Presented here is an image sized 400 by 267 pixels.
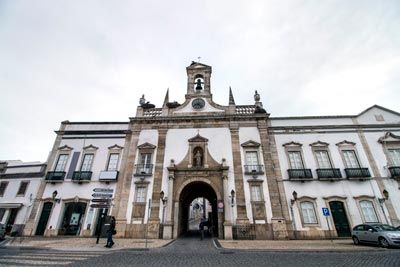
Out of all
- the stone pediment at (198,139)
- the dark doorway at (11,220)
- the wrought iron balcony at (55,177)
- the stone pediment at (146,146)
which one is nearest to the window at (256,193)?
the stone pediment at (198,139)

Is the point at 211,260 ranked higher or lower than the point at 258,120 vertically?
lower

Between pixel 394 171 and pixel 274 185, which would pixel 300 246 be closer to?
pixel 274 185

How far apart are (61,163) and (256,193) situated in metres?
18.4

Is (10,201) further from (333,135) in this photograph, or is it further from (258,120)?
(333,135)

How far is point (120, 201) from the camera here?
16.4 metres

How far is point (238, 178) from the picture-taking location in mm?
16422

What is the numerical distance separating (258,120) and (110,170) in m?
14.9

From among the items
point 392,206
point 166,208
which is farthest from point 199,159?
point 392,206

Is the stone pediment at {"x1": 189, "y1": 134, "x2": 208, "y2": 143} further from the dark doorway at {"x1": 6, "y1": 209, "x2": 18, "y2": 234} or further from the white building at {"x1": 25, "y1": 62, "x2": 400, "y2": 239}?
the dark doorway at {"x1": 6, "y1": 209, "x2": 18, "y2": 234}

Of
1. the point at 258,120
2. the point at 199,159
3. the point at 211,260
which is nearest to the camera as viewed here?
the point at 211,260

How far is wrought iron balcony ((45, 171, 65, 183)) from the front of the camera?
57.2ft

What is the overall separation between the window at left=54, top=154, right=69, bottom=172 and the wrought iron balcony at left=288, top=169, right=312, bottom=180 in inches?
821

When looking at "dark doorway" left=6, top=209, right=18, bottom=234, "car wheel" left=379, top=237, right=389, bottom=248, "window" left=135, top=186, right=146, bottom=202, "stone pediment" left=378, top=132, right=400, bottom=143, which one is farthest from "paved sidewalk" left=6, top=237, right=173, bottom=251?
"stone pediment" left=378, top=132, right=400, bottom=143

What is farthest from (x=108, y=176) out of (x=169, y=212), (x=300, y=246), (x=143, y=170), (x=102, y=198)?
(x=300, y=246)
